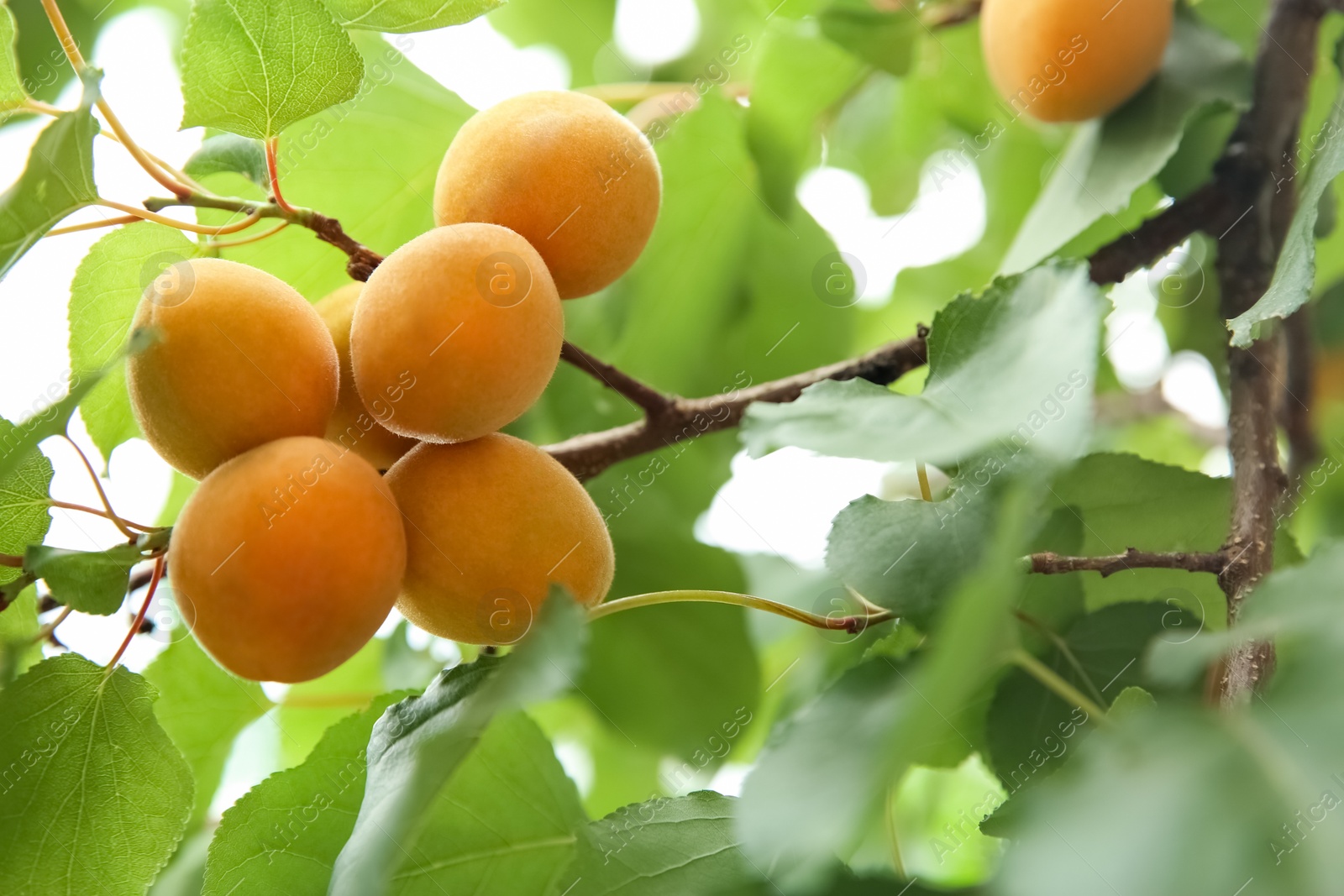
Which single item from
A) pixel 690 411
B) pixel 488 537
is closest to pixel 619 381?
pixel 690 411

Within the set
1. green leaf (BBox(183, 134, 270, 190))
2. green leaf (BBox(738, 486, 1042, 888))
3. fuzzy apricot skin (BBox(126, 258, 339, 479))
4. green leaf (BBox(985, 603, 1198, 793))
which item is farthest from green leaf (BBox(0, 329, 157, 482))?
green leaf (BBox(985, 603, 1198, 793))

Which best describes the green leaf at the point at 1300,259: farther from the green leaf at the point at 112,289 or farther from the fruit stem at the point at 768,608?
the green leaf at the point at 112,289

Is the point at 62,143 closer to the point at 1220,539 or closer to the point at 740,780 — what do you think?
the point at 740,780

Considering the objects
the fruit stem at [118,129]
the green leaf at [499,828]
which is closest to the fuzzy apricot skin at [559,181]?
the fruit stem at [118,129]

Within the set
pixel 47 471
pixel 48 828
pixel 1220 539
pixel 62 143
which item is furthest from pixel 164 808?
pixel 1220 539

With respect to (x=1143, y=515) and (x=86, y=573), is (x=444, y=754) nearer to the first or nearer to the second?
(x=86, y=573)
